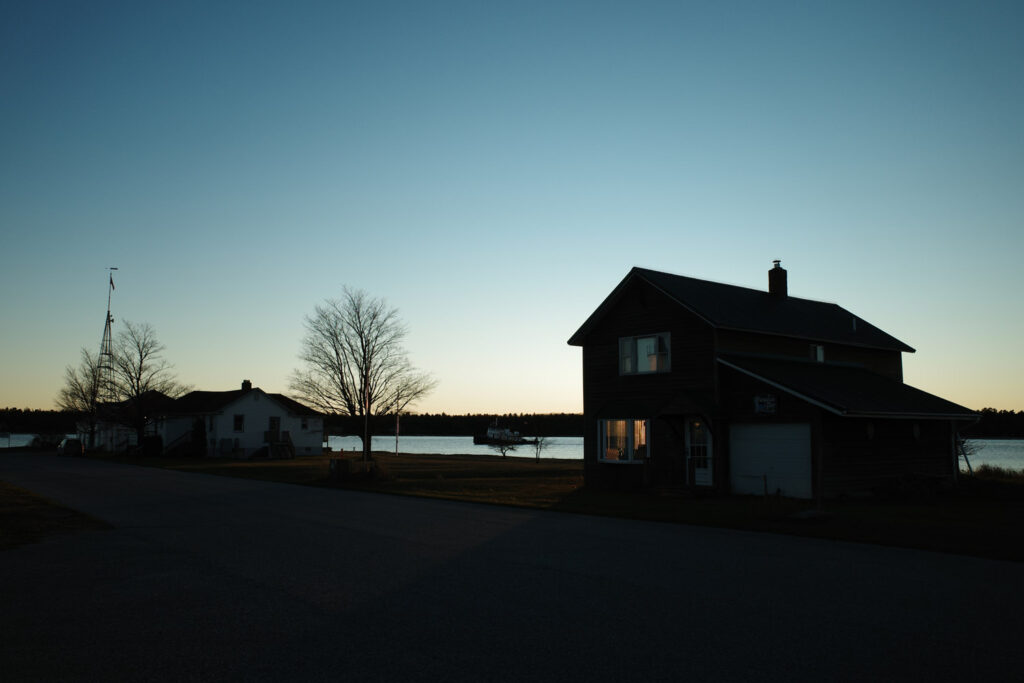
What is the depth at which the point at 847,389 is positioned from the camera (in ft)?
83.7

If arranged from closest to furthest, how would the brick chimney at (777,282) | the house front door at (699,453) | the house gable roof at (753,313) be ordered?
the house front door at (699,453) < the house gable roof at (753,313) < the brick chimney at (777,282)

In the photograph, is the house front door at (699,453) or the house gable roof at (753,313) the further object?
the house gable roof at (753,313)

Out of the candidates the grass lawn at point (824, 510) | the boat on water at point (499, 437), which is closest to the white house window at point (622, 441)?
the grass lawn at point (824, 510)

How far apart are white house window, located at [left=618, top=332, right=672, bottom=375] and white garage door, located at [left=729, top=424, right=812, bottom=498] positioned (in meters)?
3.42

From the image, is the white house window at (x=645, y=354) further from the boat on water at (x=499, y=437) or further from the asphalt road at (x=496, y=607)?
the boat on water at (x=499, y=437)

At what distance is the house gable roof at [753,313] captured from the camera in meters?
26.4

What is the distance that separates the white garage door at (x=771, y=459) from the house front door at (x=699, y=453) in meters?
→ 0.70

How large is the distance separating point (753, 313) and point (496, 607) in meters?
22.0

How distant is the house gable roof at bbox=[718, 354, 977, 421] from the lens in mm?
22656

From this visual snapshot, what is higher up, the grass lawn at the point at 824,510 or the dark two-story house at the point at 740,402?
the dark two-story house at the point at 740,402

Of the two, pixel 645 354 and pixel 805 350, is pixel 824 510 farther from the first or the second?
pixel 805 350

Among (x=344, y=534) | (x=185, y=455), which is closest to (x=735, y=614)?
(x=344, y=534)

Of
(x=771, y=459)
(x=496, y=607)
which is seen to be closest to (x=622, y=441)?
(x=771, y=459)

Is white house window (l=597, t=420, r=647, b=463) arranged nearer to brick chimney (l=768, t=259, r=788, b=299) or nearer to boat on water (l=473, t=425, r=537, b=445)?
brick chimney (l=768, t=259, r=788, b=299)
